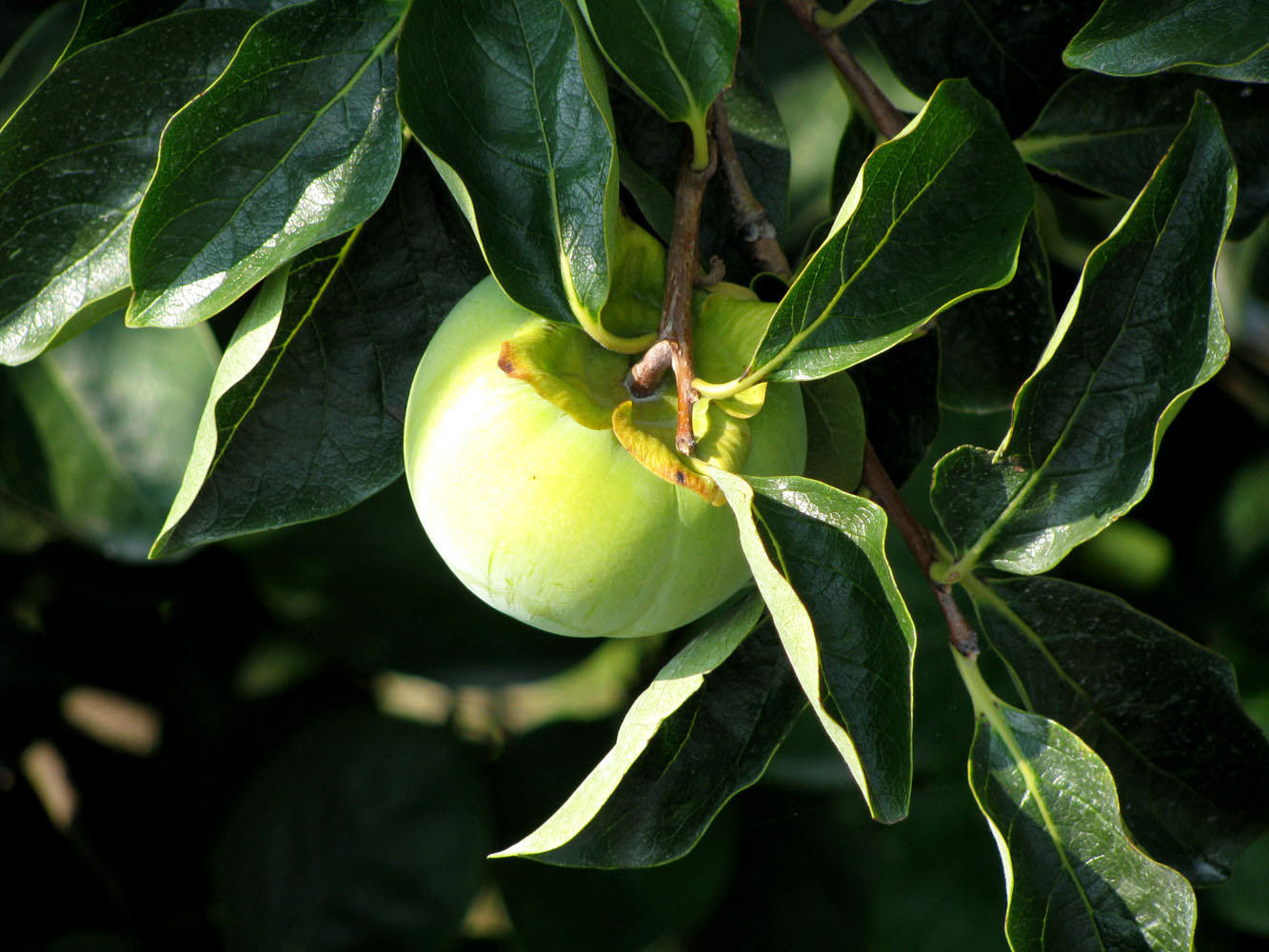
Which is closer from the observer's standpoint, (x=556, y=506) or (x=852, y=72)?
(x=556, y=506)

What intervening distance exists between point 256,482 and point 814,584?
34 centimetres

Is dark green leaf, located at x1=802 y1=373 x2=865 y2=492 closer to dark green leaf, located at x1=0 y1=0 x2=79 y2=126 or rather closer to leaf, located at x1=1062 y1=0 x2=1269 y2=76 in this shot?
leaf, located at x1=1062 y1=0 x2=1269 y2=76

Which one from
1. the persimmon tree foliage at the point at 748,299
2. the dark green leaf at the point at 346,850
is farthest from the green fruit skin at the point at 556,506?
the dark green leaf at the point at 346,850

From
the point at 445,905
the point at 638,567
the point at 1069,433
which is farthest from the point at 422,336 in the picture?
the point at 445,905

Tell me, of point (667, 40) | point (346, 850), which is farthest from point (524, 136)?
point (346, 850)

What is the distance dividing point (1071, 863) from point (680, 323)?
0.38 meters

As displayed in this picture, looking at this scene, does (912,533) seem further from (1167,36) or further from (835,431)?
(1167,36)

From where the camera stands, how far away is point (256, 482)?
67cm

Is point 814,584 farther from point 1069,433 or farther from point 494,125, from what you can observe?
point 494,125

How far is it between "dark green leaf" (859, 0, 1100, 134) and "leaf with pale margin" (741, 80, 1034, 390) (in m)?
0.27

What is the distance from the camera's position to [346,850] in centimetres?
124

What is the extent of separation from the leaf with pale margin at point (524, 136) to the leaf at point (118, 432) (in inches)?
18.3

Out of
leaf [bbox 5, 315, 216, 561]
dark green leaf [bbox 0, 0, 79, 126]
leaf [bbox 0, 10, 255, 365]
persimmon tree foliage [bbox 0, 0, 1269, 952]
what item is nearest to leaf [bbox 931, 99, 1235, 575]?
persimmon tree foliage [bbox 0, 0, 1269, 952]

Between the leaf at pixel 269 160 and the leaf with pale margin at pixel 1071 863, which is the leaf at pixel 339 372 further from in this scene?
the leaf with pale margin at pixel 1071 863
